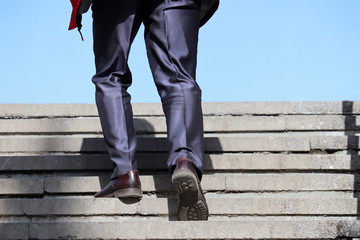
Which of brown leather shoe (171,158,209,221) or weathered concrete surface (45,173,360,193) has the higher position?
brown leather shoe (171,158,209,221)

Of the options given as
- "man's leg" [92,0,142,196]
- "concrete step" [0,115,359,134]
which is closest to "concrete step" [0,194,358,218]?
"man's leg" [92,0,142,196]

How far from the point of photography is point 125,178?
124 inches

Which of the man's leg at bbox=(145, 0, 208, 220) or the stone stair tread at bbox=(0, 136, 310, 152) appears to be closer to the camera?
the man's leg at bbox=(145, 0, 208, 220)

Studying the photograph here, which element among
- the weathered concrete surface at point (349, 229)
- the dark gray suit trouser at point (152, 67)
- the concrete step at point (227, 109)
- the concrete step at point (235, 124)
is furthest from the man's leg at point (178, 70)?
the concrete step at point (227, 109)

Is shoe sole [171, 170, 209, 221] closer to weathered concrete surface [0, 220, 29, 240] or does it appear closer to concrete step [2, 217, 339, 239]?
concrete step [2, 217, 339, 239]

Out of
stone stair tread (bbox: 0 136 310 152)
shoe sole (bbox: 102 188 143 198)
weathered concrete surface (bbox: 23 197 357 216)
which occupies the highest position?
shoe sole (bbox: 102 188 143 198)

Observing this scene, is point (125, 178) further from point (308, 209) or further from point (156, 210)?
point (308, 209)

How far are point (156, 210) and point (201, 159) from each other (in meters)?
0.40

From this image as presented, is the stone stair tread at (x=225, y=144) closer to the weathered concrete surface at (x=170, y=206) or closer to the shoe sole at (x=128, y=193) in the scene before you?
the weathered concrete surface at (x=170, y=206)

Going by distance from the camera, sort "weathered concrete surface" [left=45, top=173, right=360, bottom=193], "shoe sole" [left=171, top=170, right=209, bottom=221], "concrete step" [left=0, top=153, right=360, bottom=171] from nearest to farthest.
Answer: "shoe sole" [left=171, top=170, right=209, bottom=221], "weathered concrete surface" [left=45, top=173, right=360, bottom=193], "concrete step" [left=0, top=153, right=360, bottom=171]

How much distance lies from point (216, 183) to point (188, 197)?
0.65m

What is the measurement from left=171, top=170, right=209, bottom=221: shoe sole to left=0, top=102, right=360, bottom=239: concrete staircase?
4.1 inches

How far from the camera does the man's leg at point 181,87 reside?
9.76 feet

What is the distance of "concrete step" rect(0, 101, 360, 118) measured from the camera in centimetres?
456
